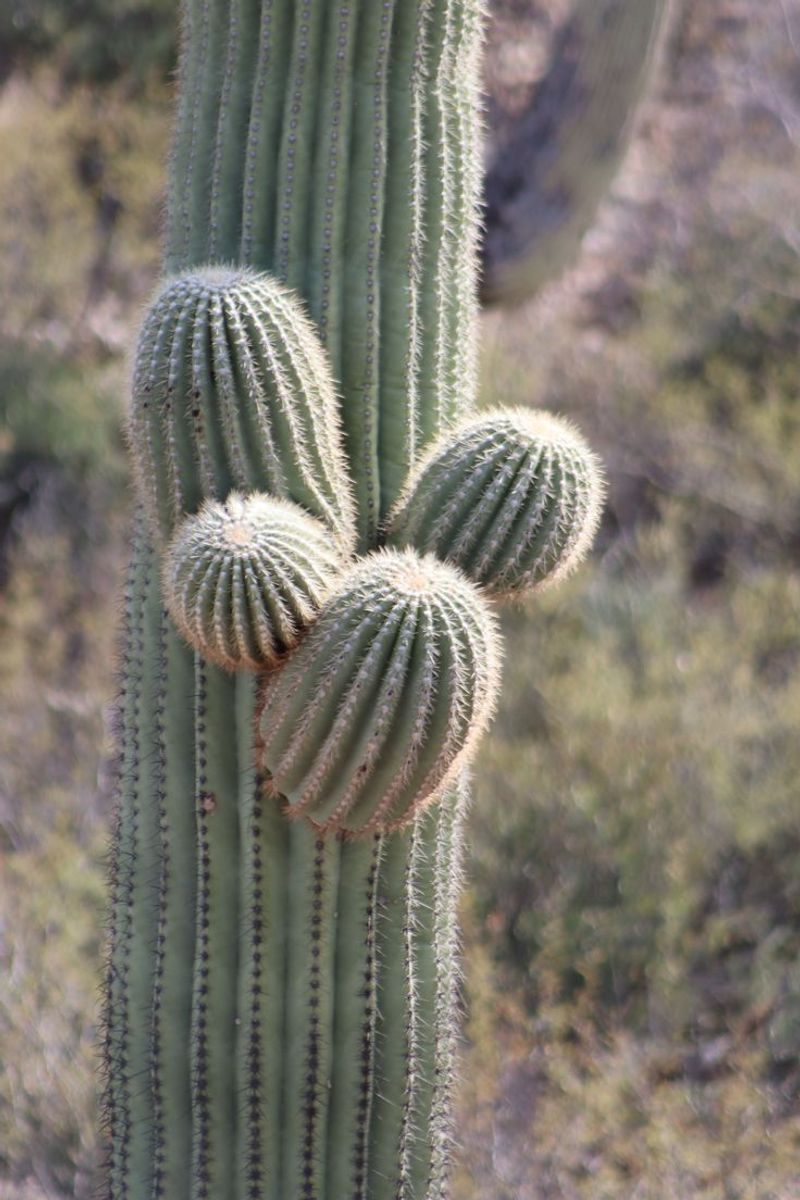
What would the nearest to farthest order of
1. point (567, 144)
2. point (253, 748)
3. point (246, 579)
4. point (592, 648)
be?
point (246, 579), point (253, 748), point (592, 648), point (567, 144)

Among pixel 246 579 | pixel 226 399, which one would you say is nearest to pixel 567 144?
pixel 226 399

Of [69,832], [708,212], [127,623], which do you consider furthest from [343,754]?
[708,212]

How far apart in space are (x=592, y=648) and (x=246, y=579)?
4148 mm

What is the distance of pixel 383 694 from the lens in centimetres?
236

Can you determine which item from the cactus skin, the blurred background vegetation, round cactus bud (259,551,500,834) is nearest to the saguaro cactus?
round cactus bud (259,551,500,834)

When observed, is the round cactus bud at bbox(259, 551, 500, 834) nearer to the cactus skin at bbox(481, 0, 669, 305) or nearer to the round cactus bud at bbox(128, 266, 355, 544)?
the round cactus bud at bbox(128, 266, 355, 544)

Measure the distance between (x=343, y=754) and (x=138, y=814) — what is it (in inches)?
22.9

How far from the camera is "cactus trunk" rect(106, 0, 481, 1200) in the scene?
266cm

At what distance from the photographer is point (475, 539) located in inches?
105

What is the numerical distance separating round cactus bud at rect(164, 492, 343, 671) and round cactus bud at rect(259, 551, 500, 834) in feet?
0.17

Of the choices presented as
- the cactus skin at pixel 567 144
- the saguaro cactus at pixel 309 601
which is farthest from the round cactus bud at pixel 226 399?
the cactus skin at pixel 567 144

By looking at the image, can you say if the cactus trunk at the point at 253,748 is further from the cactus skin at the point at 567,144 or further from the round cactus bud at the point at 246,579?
the cactus skin at the point at 567,144

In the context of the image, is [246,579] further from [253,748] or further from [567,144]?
[567,144]

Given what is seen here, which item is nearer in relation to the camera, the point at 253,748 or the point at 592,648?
the point at 253,748
